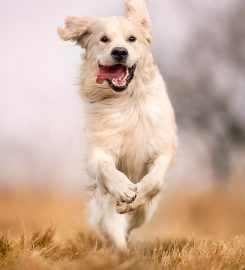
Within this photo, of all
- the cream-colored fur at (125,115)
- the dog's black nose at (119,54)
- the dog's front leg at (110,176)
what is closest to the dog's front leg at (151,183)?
the cream-colored fur at (125,115)

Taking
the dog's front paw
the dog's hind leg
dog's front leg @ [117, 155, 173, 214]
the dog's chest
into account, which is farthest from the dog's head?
the dog's hind leg

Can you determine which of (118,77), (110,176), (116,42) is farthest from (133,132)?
(116,42)

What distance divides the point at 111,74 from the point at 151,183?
105 centimetres

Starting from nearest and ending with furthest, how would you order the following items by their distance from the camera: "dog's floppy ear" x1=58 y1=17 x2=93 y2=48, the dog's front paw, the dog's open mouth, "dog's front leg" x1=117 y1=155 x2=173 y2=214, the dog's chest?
the dog's front paw, "dog's front leg" x1=117 y1=155 x2=173 y2=214, the dog's open mouth, the dog's chest, "dog's floppy ear" x1=58 y1=17 x2=93 y2=48

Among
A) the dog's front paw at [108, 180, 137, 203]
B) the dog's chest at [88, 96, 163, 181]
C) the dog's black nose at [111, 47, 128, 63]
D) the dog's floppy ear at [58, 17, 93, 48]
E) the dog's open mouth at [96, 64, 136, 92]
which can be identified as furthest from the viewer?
the dog's floppy ear at [58, 17, 93, 48]

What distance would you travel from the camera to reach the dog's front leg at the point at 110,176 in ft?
18.8

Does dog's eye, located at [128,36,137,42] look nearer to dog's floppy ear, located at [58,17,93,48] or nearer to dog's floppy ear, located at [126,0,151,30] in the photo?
dog's floppy ear, located at [126,0,151,30]

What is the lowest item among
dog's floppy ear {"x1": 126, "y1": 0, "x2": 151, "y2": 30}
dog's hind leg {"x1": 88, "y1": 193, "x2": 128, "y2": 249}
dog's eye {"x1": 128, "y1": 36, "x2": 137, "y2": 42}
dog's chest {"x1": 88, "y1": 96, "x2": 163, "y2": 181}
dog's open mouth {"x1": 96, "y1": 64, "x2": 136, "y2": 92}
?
dog's hind leg {"x1": 88, "y1": 193, "x2": 128, "y2": 249}

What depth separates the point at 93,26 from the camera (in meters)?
6.65

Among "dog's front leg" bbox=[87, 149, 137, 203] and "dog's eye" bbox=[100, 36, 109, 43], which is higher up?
"dog's eye" bbox=[100, 36, 109, 43]

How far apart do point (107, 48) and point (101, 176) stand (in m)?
1.15

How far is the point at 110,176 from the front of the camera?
591cm

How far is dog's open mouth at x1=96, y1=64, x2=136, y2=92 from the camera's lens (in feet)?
20.4

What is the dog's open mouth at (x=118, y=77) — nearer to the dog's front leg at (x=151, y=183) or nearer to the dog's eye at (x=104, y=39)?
the dog's eye at (x=104, y=39)
